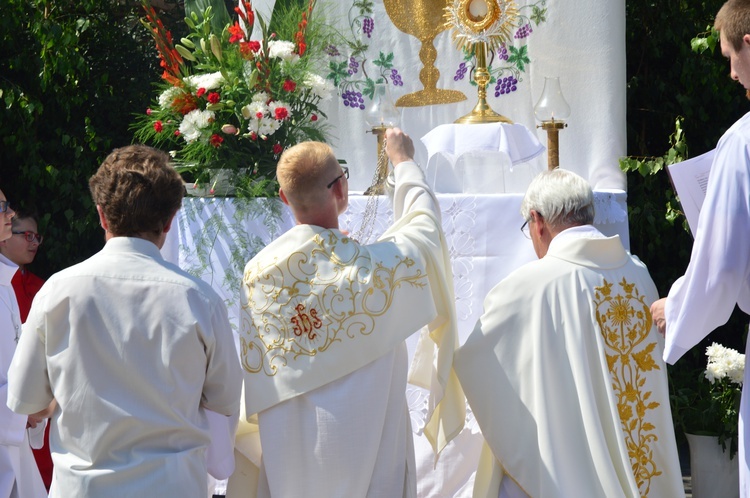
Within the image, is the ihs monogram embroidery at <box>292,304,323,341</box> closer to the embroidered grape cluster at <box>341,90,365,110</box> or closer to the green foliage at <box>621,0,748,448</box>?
the embroidered grape cluster at <box>341,90,365,110</box>

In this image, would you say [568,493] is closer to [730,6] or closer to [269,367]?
[269,367]

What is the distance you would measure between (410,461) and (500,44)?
258cm

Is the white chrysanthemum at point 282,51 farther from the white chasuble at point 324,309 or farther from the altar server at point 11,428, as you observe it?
the white chasuble at point 324,309

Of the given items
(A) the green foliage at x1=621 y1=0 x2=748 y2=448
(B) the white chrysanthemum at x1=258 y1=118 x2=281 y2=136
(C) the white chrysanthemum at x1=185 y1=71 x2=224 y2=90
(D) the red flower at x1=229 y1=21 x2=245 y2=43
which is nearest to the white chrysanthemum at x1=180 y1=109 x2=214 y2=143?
(C) the white chrysanthemum at x1=185 y1=71 x2=224 y2=90

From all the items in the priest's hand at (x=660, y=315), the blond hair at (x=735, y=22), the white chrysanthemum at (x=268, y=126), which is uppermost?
the blond hair at (x=735, y=22)

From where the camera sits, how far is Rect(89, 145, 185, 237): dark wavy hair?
2.89 meters

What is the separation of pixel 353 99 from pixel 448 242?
4.35 feet

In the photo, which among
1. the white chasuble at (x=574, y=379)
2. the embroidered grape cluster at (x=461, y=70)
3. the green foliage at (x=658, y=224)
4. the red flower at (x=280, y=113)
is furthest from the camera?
the green foliage at (x=658, y=224)

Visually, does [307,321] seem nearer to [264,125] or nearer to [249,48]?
[264,125]

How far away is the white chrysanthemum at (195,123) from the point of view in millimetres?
4512

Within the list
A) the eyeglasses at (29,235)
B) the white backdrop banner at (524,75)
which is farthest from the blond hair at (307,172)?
the eyeglasses at (29,235)

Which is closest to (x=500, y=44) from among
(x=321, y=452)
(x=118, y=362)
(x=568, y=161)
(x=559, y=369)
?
(x=568, y=161)

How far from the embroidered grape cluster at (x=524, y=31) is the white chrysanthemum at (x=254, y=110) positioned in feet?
4.96

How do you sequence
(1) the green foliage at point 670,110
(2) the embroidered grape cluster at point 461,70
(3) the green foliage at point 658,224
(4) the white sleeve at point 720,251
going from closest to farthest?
1. (4) the white sleeve at point 720,251
2. (2) the embroidered grape cluster at point 461,70
3. (3) the green foliage at point 658,224
4. (1) the green foliage at point 670,110
